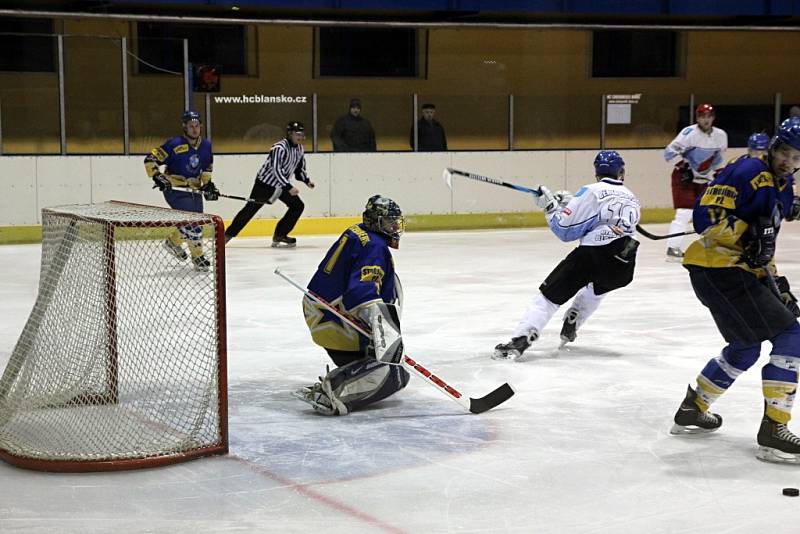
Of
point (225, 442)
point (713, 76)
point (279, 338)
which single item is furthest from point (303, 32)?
point (225, 442)

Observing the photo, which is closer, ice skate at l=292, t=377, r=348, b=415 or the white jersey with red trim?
ice skate at l=292, t=377, r=348, b=415

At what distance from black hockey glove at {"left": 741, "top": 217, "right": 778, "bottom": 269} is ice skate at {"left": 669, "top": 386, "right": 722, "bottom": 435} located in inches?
27.1

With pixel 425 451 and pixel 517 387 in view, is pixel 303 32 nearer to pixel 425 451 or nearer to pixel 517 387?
pixel 517 387

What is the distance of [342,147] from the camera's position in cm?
1398

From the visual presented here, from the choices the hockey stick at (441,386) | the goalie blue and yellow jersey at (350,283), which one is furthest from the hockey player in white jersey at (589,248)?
the goalie blue and yellow jersey at (350,283)

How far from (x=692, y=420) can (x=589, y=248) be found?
1795 millimetres

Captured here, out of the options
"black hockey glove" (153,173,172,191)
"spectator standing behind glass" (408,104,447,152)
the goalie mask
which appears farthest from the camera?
"spectator standing behind glass" (408,104,447,152)

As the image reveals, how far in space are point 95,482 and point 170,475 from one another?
10.2 inches

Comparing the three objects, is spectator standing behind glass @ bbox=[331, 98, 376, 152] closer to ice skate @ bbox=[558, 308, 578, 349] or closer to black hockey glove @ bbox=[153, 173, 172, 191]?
black hockey glove @ bbox=[153, 173, 172, 191]

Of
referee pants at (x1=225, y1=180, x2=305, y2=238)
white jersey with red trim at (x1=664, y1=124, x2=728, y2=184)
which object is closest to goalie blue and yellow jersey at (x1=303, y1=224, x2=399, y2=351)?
white jersey with red trim at (x1=664, y1=124, x2=728, y2=184)

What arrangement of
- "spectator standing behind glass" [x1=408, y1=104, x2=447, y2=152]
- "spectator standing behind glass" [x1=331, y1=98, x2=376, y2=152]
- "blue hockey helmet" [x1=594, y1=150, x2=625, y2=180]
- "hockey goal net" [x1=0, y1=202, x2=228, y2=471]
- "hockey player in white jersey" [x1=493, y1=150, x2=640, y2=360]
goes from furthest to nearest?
"spectator standing behind glass" [x1=408, y1=104, x2=447, y2=152]
"spectator standing behind glass" [x1=331, y1=98, x2=376, y2=152]
"blue hockey helmet" [x1=594, y1=150, x2=625, y2=180]
"hockey player in white jersey" [x1=493, y1=150, x2=640, y2=360]
"hockey goal net" [x1=0, y1=202, x2=228, y2=471]

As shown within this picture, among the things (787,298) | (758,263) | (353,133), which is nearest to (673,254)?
(353,133)

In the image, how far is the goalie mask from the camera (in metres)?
5.14

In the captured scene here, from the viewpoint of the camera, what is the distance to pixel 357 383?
518cm
